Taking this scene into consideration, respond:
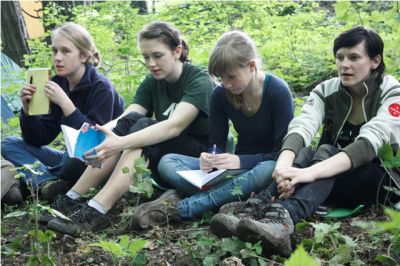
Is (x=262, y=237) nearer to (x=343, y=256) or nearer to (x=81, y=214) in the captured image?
(x=343, y=256)

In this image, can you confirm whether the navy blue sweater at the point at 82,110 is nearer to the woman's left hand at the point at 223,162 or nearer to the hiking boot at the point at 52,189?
the hiking boot at the point at 52,189

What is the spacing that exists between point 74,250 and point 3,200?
1.18 m

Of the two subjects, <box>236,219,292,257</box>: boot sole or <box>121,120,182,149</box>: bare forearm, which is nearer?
→ <box>236,219,292,257</box>: boot sole

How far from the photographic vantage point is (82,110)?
3.74 metres

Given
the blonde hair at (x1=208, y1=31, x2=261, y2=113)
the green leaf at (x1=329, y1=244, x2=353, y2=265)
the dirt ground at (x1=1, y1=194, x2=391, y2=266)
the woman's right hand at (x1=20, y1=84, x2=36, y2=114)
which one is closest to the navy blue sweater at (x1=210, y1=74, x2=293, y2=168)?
the blonde hair at (x1=208, y1=31, x2=261, y2=113)

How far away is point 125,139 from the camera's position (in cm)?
312

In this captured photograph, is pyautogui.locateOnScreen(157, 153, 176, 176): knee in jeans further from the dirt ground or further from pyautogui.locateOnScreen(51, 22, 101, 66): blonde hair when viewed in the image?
pyautogui.locateOnScreen(51, 22, 101, 66): blonde hair

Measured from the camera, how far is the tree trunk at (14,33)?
7.74 meters

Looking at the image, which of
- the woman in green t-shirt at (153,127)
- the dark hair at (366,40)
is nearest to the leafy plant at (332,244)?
the dark hair at (366,40)

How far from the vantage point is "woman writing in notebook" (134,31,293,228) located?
9.41ft

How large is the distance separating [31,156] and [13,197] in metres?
0.40

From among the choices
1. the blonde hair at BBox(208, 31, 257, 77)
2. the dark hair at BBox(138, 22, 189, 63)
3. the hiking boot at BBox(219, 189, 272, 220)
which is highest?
the dark hair at BBox(138, 22, 189, 63)

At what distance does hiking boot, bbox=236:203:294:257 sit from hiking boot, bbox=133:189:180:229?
0.70 m

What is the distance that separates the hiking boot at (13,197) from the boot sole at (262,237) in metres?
1.92
